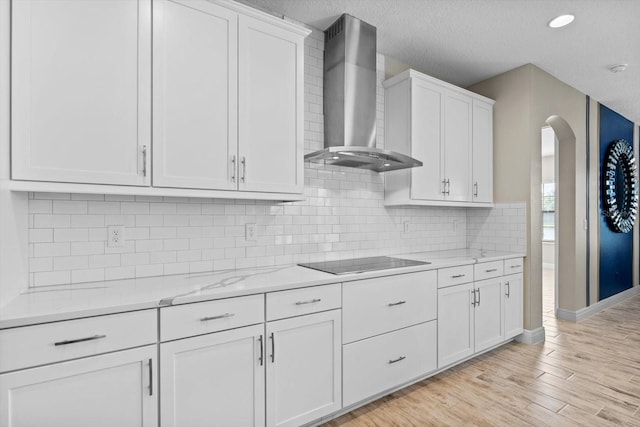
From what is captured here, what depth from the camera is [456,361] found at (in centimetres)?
269

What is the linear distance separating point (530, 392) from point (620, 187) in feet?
13.6

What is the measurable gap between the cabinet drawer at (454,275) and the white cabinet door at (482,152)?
36.2 inches

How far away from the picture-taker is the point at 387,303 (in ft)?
7.36

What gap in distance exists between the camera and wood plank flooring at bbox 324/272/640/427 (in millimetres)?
2098

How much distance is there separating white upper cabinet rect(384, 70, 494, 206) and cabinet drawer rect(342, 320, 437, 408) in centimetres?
113

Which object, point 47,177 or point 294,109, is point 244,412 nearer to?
point 47,177

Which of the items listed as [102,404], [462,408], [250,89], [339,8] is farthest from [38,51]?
[462,408]

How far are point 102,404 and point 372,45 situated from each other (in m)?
2.80

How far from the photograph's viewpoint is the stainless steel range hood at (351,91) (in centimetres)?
254

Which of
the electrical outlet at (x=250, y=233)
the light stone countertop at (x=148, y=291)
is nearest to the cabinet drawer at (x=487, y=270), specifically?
the light stone countertop at (x=148, y=291)

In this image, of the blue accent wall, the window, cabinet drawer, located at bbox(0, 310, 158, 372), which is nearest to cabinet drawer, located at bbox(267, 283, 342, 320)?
cabinet drawer, located at bbox(0, 310, 158, 372)

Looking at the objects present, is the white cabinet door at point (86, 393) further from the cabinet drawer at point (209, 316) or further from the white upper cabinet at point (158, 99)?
the white upper cabinet at point (158, 99)

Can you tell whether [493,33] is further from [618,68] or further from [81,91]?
[81,91]

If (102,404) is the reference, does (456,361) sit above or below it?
below
